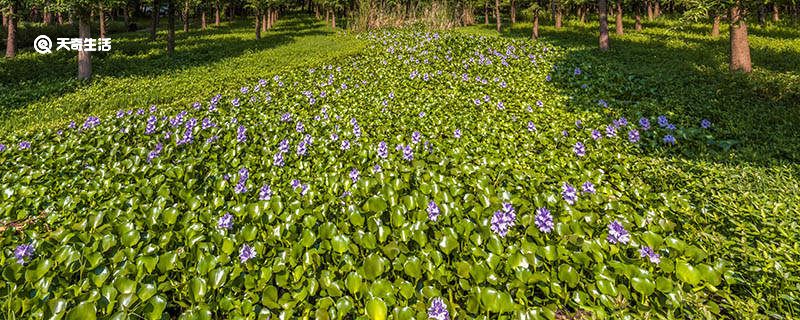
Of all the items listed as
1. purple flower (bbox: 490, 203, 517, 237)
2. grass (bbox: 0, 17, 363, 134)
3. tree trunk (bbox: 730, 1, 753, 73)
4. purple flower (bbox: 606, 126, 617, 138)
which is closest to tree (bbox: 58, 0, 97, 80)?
grass (bbox: 0, 17, 363, 134)

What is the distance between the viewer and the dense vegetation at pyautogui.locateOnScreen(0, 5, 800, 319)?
288 centimetres

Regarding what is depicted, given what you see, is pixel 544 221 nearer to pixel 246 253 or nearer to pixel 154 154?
pixel 246 253

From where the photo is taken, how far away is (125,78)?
522 inches

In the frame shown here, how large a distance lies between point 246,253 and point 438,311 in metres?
1.59

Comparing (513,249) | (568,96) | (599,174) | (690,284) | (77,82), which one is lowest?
(690,284)

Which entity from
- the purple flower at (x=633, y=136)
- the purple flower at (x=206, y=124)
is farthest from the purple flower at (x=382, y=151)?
the purple flower at (x=633, y=136)

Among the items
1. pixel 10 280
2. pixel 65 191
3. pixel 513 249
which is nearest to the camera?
pixel 10 280

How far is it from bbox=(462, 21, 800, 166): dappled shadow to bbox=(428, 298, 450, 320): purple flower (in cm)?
555

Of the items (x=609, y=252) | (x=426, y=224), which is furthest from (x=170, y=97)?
(x=609, y=252)

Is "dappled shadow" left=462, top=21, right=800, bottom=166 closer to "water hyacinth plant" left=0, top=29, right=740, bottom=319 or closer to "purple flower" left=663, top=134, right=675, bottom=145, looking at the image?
"purple flower" left=663, top=134, right=675, bottom=145

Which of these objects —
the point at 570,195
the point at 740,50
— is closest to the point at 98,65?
the point at 570,195

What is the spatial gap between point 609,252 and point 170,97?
10954 millimetres

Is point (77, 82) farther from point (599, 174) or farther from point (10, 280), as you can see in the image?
point (599, 174)

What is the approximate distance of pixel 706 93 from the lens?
9.13 m
